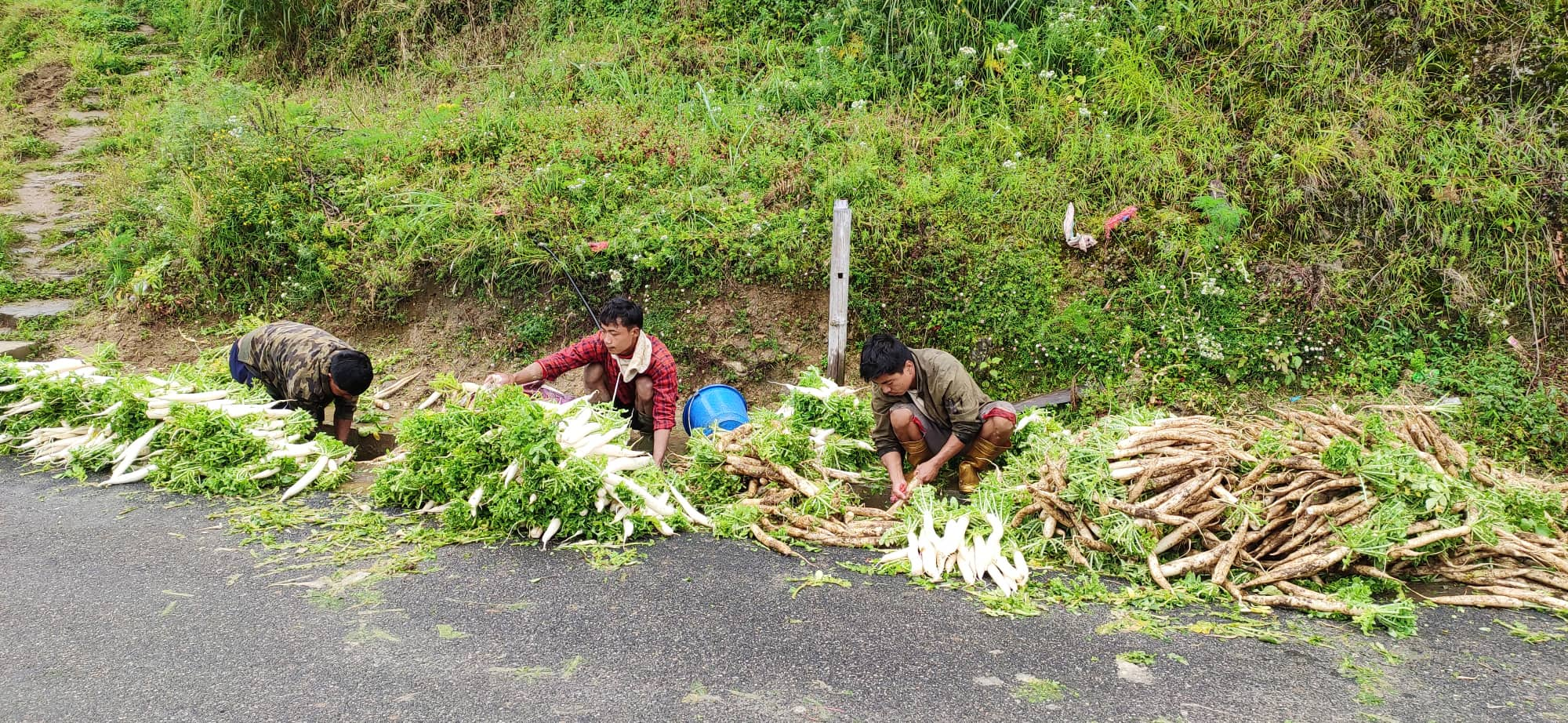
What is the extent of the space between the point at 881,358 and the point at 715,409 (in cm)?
146

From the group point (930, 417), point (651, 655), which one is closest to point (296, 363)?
point (651, 655)

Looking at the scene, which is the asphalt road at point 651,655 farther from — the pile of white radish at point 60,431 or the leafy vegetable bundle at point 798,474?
the pile of white radish at point 60,431

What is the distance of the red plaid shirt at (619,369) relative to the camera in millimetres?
5441

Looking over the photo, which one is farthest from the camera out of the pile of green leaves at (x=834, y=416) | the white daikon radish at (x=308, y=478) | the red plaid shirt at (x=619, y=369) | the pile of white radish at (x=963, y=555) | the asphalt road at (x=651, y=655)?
the red plaid shirt at (x=619, y=369)

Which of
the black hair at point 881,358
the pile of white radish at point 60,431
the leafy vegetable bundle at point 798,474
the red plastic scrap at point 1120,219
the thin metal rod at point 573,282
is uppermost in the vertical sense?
the red plastic scrap at point 1120,219

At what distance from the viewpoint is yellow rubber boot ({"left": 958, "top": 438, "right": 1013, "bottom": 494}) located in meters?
4.91

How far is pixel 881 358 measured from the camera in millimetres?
4598

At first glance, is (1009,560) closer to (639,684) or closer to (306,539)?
(639,684)

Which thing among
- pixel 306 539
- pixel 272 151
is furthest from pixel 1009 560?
pixel 272 151

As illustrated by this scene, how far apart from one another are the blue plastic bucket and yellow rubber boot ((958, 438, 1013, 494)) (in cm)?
138

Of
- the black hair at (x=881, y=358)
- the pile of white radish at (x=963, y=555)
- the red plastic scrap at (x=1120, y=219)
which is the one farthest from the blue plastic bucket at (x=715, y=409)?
the red plastic scrap at (x=1120, y=219)

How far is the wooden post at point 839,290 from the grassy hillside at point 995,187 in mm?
450

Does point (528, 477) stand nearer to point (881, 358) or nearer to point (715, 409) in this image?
point (715, 409)

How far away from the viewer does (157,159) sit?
9.66 metres
